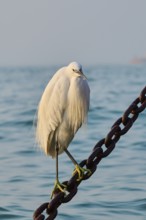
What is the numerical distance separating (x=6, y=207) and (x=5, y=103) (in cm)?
1457

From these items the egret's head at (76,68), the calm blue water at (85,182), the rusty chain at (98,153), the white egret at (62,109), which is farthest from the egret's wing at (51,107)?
the rusty chain at (98,153)

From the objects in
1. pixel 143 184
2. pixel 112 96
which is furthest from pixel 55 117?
pixel 112 96

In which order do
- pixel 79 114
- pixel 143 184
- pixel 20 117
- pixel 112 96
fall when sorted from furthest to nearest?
pixel 112 96 < pixel 20 117 < pixel 143 184 < pixel 79 114

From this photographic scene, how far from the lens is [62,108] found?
567 cm

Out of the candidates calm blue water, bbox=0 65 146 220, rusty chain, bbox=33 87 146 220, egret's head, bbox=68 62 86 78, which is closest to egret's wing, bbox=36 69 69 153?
egret's head, bbox=68 62 86 78

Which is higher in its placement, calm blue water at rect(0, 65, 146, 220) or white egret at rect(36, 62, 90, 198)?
white egret at rect(36, 62, 90, 198)

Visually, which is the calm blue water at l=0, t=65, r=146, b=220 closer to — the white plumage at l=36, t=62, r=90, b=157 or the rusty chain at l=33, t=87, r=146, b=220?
the white plumage at l=36, t=62, r=90, b=157

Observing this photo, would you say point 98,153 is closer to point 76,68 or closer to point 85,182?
point 76,68

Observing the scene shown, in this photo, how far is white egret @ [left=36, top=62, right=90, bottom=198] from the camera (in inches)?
218

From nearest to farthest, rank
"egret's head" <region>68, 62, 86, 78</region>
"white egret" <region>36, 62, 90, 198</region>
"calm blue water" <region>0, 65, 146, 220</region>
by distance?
"egret's head" <region>68, 62, 86, 78</region>
"white egret" <region>36, 62, 90, 198</region>
"calm blue water" <region>0, 65, 146, 220</region>

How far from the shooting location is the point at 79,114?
18.7 feet

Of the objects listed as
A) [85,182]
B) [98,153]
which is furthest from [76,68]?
[85,182]

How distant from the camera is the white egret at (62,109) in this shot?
553cm

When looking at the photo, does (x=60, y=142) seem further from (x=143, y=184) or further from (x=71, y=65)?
(x=143, y=184)
